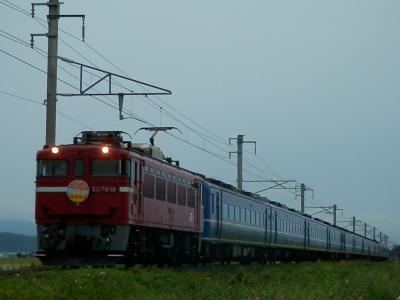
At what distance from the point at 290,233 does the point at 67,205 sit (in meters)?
31.8

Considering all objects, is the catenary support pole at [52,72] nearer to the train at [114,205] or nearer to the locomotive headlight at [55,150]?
the train at [114,205]

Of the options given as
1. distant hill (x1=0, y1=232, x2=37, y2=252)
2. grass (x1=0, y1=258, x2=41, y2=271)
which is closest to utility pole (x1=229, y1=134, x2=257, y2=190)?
grass (x1=0, y1=258, x2=41, y2=271)

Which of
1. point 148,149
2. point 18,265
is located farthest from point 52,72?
point 18,265

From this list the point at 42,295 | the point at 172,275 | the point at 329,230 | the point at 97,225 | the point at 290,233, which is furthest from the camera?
the point at 329,230

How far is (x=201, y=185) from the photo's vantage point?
33.2 metres

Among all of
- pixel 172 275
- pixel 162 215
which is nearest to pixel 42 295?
pixel 172 275

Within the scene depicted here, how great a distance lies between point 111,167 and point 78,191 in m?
1.16

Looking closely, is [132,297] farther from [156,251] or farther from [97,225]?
[156,251]

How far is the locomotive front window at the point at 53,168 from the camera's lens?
24.4 metres

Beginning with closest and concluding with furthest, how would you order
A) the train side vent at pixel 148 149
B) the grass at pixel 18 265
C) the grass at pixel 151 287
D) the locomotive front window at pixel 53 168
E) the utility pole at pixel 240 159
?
Answer: 1. the grass at pixel 151 287
2. the locomotive front window at pixel 53 168
3. the train side vent at pixel 148 149
4. the grass at pixel 18 265
5. the utility pole at pixel 240 159

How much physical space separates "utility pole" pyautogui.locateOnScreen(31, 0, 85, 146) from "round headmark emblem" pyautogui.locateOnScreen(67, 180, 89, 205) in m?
3.22

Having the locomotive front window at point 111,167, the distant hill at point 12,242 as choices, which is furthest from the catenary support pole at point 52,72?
the distant hill at point 12,242

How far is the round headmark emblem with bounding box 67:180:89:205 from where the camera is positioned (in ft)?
78.0

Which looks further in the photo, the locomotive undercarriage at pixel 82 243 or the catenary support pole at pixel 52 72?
the catenary support pole at pixel 52 72
